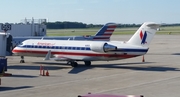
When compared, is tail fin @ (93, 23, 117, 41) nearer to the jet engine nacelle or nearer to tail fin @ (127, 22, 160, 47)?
tail fin @ (127, 22, 160, 47)

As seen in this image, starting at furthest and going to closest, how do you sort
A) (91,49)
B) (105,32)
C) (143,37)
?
1. (105,32)
2. (91,49)
3. (143,37)

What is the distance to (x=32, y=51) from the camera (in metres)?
38.9

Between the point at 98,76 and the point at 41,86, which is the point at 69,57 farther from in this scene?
the point at 41,86

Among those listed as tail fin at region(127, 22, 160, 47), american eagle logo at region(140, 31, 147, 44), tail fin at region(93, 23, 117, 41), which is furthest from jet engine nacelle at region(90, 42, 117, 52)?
tail fin at region(93, 23, 117, 41)

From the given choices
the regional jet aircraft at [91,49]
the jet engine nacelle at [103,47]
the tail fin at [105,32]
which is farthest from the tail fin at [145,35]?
the tail fin at [105,32]

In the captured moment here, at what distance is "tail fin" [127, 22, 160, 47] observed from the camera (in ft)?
113

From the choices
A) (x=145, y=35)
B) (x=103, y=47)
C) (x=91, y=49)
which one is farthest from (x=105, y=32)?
(x=103, y=47)

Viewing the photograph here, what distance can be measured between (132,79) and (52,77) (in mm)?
5958

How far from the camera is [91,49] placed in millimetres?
35625

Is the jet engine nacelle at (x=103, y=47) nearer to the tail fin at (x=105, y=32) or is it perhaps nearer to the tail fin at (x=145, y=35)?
the tail fin at (x=145, y=35)

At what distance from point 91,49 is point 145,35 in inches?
196

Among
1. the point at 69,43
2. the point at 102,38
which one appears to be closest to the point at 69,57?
the point at 69,43

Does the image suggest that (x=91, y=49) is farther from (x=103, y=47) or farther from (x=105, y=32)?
(x=105, y=32)

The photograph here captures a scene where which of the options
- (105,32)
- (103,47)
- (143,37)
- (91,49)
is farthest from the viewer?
(105,32)
